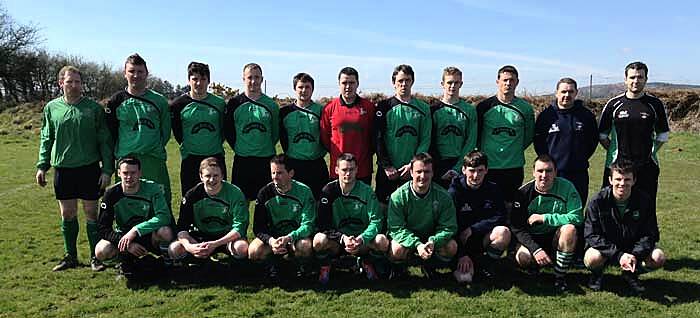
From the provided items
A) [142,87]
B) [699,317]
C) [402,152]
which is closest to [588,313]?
[699,317]

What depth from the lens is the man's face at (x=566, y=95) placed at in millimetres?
4958

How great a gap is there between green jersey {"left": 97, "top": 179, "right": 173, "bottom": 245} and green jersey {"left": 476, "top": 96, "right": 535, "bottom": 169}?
10.1ft

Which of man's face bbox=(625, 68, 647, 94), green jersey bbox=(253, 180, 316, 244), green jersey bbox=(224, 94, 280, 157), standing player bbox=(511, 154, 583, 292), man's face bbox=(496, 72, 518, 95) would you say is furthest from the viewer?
green jersey bbox=(224, 94, 280, 157)

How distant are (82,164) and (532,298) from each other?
4136 millimetres

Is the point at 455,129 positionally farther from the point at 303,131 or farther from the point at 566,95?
the point at 303,131

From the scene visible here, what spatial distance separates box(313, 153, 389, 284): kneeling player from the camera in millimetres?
4578

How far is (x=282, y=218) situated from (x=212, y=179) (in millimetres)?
704

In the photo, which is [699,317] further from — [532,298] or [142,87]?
[142,87]

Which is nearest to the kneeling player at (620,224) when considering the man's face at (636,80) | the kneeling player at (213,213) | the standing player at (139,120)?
the man's face at (636,80)

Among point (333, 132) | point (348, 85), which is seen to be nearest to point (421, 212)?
point (333, 132)

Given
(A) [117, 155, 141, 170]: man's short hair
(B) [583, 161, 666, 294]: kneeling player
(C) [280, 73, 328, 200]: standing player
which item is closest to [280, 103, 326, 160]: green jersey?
(C) [280, 73, 328, 200]: standing player

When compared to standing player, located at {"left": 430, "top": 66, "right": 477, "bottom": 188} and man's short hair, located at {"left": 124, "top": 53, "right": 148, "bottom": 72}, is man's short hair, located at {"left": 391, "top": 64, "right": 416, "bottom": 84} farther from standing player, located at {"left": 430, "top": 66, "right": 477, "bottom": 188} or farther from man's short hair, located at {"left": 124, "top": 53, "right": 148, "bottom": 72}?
man's short hair, located at {"left": 124, "top": 53, "right": 148, "bottom": 72}

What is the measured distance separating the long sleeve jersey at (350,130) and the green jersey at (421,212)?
762 millimetres

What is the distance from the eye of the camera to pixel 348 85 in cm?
513
